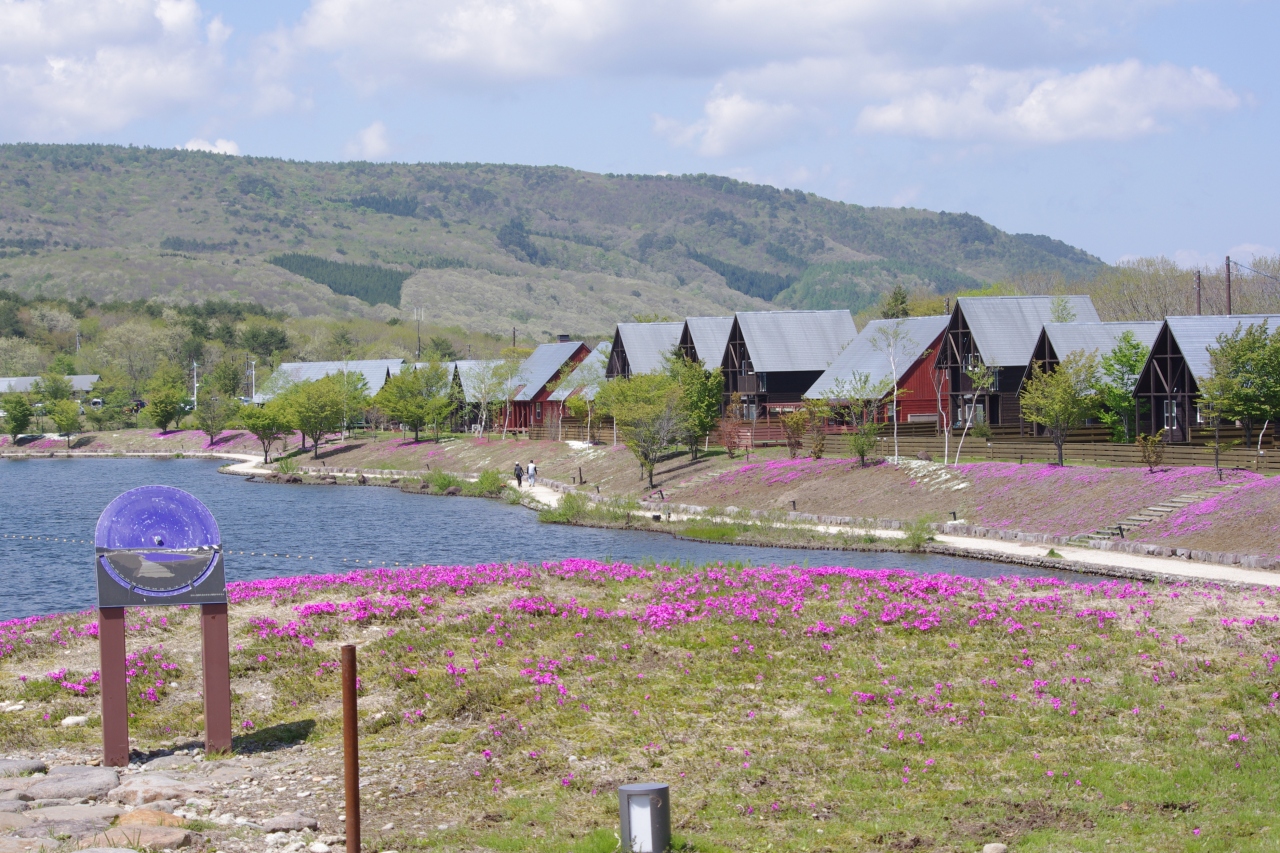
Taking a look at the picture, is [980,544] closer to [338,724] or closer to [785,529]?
[785,529]

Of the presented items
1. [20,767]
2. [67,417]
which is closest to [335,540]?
[20,767]

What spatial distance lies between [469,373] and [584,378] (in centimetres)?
1666

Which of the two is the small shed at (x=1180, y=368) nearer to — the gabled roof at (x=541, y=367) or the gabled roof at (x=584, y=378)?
the gabled roof at (x=584, y=378)

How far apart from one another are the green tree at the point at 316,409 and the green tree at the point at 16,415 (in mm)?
39855

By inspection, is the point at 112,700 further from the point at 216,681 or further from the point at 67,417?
the point at 67,417

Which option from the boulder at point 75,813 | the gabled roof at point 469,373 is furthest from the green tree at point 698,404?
the boulder at point 75,813

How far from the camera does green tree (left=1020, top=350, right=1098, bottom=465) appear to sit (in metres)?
53.8

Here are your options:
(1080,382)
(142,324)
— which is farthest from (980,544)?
(142,324)

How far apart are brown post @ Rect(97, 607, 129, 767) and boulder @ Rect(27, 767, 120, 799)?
18.3 inches

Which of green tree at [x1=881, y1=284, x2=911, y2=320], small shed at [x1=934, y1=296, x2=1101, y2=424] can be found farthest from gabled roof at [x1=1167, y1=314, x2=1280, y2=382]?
green tree at [x1=881, y1=284, x2=911, y2=320]

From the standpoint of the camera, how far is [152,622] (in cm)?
2277

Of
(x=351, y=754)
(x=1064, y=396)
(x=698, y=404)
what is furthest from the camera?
(x=698, y=404)

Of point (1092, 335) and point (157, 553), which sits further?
point (1092, 335)

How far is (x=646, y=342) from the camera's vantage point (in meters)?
90.1
